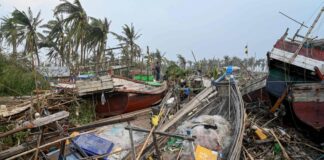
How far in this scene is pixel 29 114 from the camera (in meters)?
7.00

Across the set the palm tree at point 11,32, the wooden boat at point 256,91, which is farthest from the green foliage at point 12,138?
the palm tree at point 11,32

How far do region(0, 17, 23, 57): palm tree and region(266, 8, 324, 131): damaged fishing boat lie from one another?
18.9m

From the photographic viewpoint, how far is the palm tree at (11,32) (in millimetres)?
19047

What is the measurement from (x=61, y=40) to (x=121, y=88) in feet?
42.5

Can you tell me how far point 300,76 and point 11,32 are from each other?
20.9m

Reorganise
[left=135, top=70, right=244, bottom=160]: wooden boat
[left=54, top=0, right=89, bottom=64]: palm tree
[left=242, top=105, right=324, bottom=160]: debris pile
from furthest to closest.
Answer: [left=54, top=0, right=89, bottom=64]: palm tree, [left=242, top=105, right=324, bottom=160]: debris pile, [left=135, top=70, right=244, bottom=160]: wooden boat

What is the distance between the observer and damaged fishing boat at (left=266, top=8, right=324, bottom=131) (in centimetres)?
812

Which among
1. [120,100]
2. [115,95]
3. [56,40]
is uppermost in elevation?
[56,40]

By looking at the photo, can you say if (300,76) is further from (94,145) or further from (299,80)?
(94,145)

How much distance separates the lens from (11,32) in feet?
63.5

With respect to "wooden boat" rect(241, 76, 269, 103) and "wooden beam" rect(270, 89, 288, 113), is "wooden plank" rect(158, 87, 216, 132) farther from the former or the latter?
"wooden boat" rect(241, 76, 269, 103)

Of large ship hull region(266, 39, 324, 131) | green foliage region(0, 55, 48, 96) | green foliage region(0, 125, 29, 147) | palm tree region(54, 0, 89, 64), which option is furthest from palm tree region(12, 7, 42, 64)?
large ship hull region(266, 39, 324, 131)

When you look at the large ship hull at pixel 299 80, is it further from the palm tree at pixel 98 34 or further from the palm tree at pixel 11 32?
the palm tree at pixel 11 32

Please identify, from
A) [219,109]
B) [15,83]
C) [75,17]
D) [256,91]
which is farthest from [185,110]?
[75,17]
